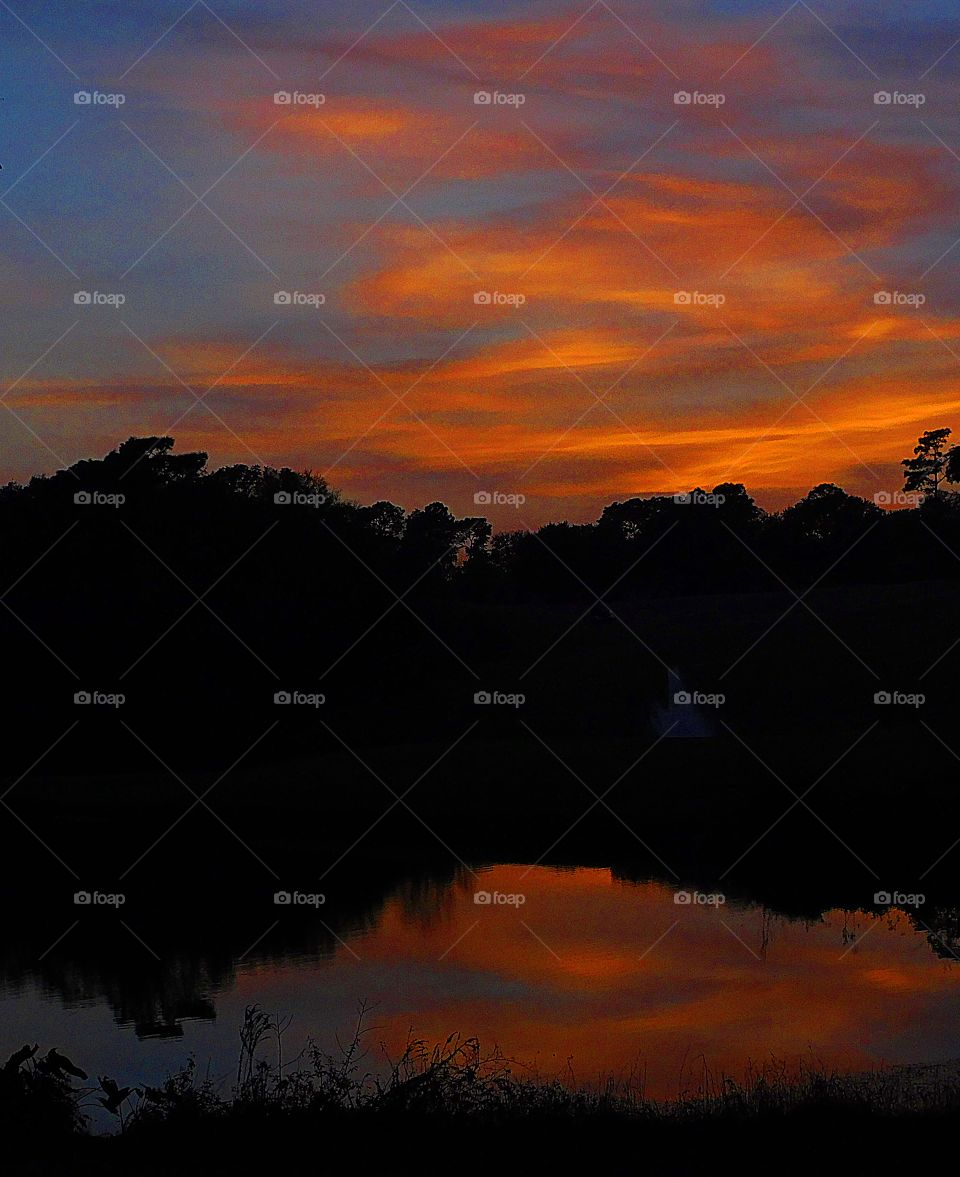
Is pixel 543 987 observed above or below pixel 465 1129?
below

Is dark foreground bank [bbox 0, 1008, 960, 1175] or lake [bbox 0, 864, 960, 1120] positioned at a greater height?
dark foreground bank [bbox 0, 1008, 960, 1175]

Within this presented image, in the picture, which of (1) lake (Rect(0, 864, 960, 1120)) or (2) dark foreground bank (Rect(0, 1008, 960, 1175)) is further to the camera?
(1) lake (Rect(0, 864, 960, 1120))

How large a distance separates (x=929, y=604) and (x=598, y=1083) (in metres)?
56.7

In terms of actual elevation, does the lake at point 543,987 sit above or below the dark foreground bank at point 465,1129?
below

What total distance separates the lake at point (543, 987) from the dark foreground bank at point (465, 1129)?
2930 mm

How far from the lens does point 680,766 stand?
3650 centimetres

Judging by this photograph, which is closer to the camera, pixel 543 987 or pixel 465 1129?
pixel 465 1129

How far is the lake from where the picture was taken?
15453 millimetres

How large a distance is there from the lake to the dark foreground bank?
9.61 feet

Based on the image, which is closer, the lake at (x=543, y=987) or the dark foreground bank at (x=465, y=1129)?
the dark foreground bank at (x=465, y=1129)

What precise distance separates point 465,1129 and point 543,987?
29.7ft

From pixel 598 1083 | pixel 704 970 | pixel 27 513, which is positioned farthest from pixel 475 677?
pixel 598 1083

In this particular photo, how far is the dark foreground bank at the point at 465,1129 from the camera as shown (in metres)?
8.76

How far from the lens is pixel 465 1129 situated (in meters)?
9.55
